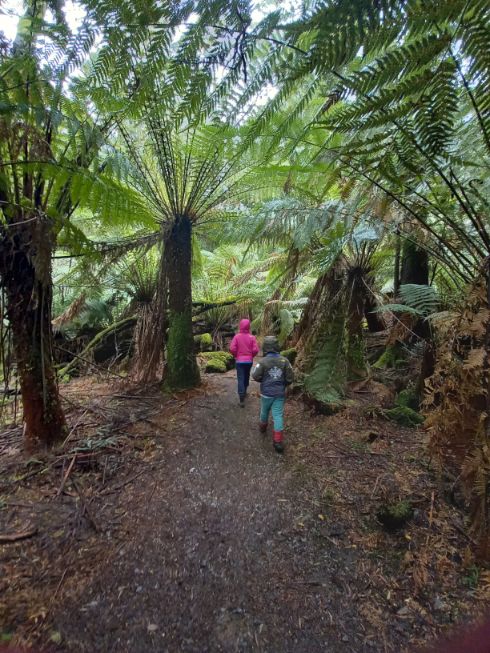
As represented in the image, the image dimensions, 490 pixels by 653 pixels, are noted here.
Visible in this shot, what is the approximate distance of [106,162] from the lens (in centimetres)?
223

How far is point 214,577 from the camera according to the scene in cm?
165

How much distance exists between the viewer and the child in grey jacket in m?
3.09

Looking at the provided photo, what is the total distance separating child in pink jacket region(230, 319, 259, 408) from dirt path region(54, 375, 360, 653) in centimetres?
138

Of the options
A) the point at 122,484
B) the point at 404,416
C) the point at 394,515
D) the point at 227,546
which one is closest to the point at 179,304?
the point at 122,484

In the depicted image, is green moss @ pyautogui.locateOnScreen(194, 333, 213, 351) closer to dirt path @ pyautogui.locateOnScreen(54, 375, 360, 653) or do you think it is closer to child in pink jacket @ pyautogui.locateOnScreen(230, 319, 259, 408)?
child in pink jacket @ pyautogui.locateOnScreen(230, 319, 259, 408)

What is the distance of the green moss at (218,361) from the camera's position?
5.22 metres

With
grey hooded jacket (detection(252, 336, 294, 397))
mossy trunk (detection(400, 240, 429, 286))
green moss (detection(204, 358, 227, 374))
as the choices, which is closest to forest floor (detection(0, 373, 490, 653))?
grey hooded jacket (detection(252, 336, 294, 397))

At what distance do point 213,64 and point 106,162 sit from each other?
57.6 inches

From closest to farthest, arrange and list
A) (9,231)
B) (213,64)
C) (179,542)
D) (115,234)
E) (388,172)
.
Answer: (213,64)
(388,172)
(179,542)
(9,231)
(115,234)

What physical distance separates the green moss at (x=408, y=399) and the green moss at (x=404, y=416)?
0.32 feet

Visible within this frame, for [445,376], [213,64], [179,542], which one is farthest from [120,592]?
[213,64]

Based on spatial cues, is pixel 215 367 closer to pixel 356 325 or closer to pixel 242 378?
pixel 242 378

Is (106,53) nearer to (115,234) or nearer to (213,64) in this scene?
(213,64)

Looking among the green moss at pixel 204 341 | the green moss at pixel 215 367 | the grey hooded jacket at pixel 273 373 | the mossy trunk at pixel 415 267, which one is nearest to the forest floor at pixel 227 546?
the grey hooded jacket at pixel 273 373
